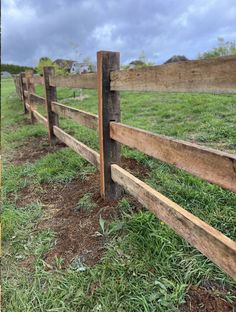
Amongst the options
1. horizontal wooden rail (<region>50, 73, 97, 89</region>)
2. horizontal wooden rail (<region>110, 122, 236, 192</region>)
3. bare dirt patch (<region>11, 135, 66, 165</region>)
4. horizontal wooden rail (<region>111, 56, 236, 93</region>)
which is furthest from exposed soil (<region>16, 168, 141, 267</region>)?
bare dirt patch (<region>11, 135, 66, 165</region>)

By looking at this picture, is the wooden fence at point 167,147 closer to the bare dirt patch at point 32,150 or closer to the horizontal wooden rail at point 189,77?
the horizontal wooden rail at point 189,77

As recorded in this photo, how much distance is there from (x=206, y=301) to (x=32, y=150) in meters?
4.35

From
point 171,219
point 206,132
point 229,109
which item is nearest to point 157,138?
point 171,219

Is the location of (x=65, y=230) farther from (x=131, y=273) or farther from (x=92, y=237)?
(x=131, y=273)

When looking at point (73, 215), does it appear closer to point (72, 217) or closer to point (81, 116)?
point (72, 217)

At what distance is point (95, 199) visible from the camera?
10.6ft

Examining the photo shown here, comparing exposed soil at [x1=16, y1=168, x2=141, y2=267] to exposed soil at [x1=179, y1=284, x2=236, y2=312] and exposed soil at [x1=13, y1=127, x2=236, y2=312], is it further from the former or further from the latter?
exposed soil at [x1=179, y1=284, x2=236, y2=312]

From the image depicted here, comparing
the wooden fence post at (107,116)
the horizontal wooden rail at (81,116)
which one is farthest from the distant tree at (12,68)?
the wooden fence post at (107,116)

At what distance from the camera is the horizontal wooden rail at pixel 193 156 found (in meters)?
1.61

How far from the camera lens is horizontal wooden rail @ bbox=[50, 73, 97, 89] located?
10.7 feet

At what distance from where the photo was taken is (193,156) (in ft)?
6.03

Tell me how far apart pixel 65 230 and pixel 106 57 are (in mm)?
1573

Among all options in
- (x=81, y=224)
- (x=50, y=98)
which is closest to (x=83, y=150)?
(x=81, y=224)

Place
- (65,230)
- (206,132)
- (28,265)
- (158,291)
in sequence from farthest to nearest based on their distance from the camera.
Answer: (206,132) < (65,230) < (28,265) < (158,291)
